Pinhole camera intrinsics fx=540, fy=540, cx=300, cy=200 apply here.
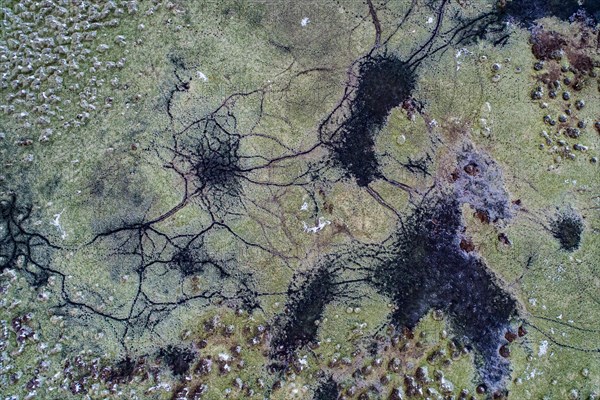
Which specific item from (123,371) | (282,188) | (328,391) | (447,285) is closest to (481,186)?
(447,285)

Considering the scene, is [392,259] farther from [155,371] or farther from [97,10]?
[97,10]

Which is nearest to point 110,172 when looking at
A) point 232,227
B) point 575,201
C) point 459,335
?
point 232,227

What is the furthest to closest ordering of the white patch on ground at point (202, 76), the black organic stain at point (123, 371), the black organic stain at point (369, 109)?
the white patch on ground at point (202, 76) → the black organic stain at point (369, 109) → the black organic stain at point (123, 371)

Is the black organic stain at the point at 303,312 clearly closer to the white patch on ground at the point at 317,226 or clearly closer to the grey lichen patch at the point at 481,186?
the white patch on ground at the point at 317,226

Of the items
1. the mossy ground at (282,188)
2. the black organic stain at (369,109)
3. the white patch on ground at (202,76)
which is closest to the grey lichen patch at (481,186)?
the mossy ground at (282,188)

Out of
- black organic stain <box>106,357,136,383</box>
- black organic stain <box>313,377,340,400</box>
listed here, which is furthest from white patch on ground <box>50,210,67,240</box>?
black organic stain <box>313,377,340,400</box>

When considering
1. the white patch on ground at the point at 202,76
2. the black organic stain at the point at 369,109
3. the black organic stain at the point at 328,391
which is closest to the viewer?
the black organic stain at the point at 328,391

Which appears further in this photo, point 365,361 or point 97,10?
point 97,10
